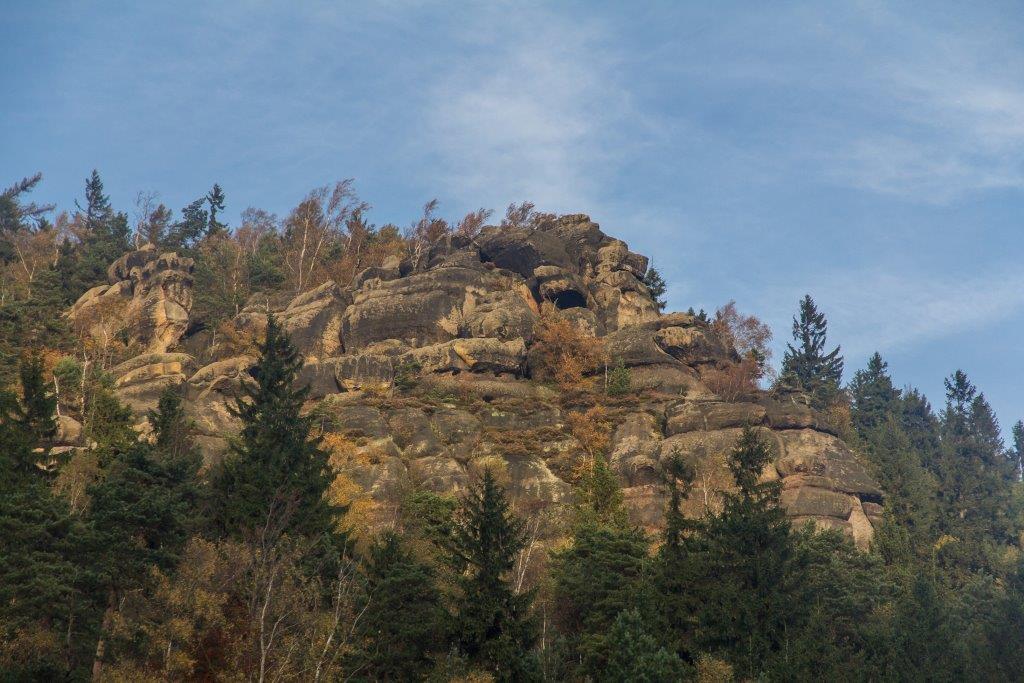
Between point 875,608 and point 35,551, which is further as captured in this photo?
point 875,608

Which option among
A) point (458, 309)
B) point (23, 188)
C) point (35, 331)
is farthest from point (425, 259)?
point (23, 188)

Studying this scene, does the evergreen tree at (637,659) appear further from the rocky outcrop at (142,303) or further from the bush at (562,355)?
the rocky outcrop at (142,303)

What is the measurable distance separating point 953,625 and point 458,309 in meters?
51.1

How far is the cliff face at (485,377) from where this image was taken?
79125 mm

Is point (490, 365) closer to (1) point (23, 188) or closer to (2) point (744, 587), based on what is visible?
(2) point (744, 587)

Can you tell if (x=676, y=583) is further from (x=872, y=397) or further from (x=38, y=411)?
(x=872, y=397)

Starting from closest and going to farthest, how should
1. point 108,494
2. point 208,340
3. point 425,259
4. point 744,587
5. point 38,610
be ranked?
point 38,610 < point 108,494 < point 744,587 < point 208,340 < point 425,259

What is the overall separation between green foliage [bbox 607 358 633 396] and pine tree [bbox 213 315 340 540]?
36.7 metres

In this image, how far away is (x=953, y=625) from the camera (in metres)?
65.1

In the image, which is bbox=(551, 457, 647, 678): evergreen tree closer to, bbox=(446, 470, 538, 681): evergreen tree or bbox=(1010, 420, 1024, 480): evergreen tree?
bbox=(446, 470, 538, 681): evergreen tree

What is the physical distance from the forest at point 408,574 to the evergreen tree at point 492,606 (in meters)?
0.10

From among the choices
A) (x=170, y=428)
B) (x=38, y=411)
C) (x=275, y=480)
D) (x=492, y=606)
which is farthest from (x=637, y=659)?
(x=38, y=411)

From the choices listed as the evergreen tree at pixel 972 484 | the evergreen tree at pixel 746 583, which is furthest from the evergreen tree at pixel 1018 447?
the evergreen tree at pixel 746 583

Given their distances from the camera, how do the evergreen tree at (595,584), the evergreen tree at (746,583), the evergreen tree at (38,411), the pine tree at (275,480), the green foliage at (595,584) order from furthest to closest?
the evergreen tree at (38,411) < the evergreen tree at (746,583) < the pine tree at (275,480) < the green foliage at (595,584) < the evergreen tree at (595,584)
